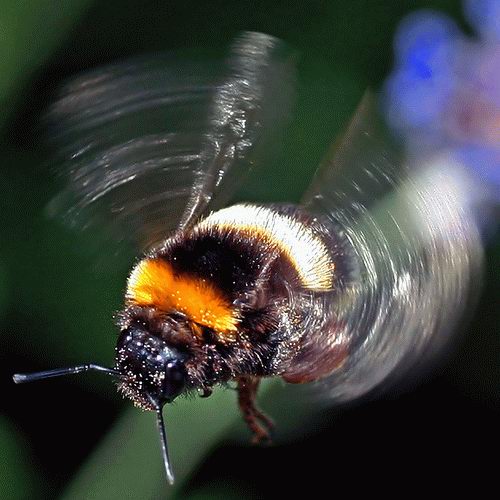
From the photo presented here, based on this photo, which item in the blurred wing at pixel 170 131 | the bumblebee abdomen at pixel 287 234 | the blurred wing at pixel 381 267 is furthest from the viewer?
the blurred wing at pixel 170 131

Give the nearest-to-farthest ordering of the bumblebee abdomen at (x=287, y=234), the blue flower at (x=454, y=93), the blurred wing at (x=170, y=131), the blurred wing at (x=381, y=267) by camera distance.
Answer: the blurred wing at (x=381, y=267), the bumblebee abdomen at (x=287, y=234), the blurred wing at (x=170, y=131), the blue flower at (x=454, y=93)

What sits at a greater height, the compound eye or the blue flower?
the compound eye

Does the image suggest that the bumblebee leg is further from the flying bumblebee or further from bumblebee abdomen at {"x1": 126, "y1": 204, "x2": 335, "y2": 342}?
bumblebee abdomen at {"x1": 126, "y1": 204, "x2": 335, "y2": 342}

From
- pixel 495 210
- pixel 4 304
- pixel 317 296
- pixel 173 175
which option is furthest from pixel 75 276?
pixel 317 296

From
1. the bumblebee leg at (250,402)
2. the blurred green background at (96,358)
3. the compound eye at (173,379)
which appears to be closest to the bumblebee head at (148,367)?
the compound eye at (173,379)

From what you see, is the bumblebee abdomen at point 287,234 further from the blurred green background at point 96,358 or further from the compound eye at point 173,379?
the blurred green background at point 96,358

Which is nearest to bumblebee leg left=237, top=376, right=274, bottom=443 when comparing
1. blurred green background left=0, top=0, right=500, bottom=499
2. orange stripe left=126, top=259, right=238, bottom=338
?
orange stripe left=126, top=259, right=238, bottom=338

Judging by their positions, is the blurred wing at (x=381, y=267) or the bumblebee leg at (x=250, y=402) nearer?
the blurred wing at (x=381, y=267)

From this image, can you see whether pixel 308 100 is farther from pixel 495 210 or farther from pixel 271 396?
pixel 271 396
